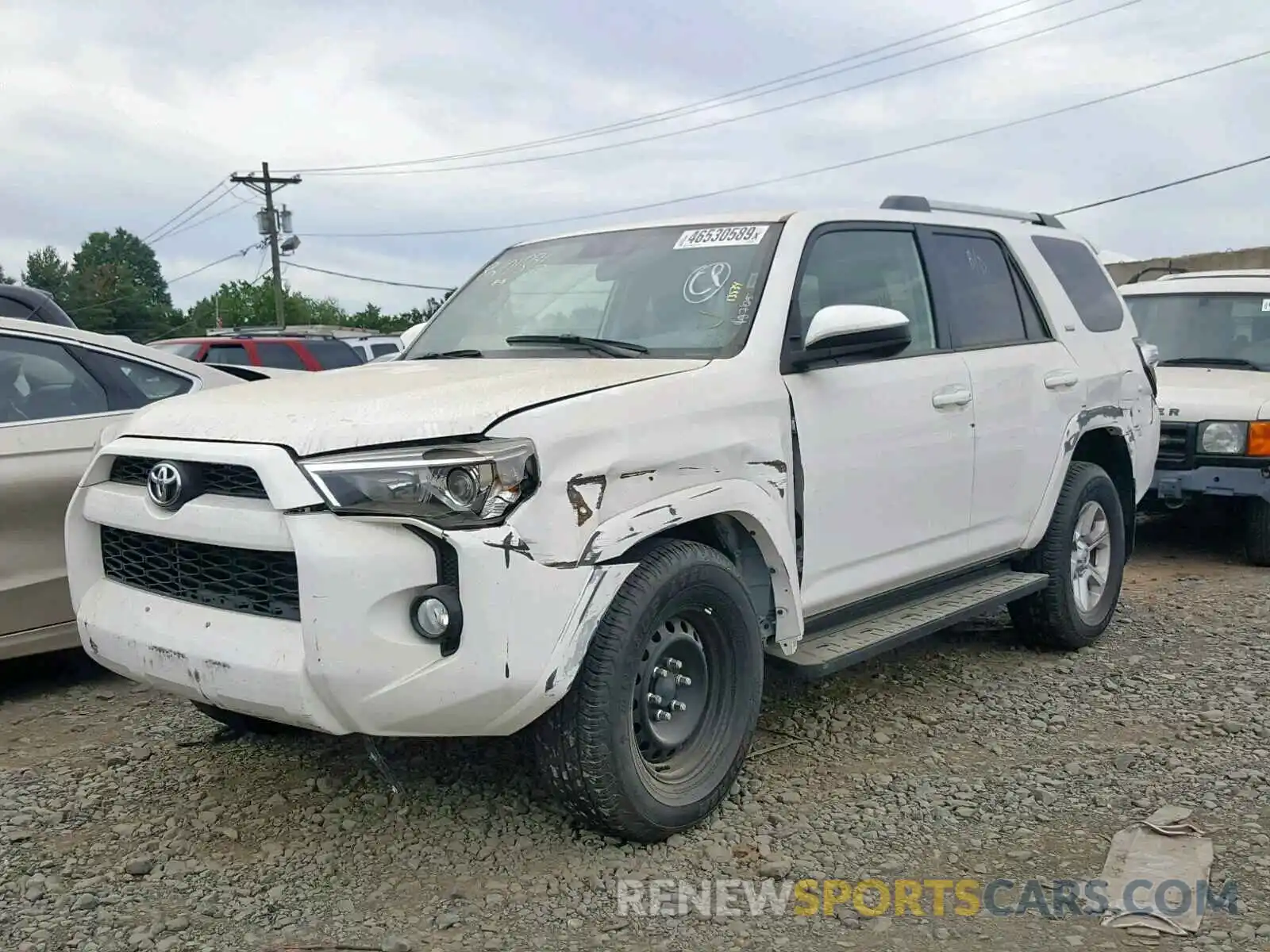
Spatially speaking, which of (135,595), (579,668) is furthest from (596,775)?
(135,595)

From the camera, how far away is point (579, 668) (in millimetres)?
3064

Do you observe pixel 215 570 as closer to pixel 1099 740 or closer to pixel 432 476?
pixel 432 476

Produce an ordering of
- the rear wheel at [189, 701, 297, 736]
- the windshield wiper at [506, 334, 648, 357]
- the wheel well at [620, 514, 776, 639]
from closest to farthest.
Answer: the wheel well at [620, 514, 776, 639]
the windshield wiper at [506, 334, 648, 357]
the rear wheel at [189, 701, 297, 736]

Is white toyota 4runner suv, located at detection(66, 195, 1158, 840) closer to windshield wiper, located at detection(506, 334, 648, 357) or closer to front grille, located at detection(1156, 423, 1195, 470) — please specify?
windshield wiper, located at detection(506, 334, 648, 357)

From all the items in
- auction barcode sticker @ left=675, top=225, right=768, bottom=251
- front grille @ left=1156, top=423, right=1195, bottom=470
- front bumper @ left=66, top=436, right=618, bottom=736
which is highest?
auction barcode sticker @ left=675, top=225, right=768, bottom=251

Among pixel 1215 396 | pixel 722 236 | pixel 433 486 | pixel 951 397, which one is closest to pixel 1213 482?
pixel 1215 396

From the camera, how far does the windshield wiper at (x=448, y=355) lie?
14.0 ft

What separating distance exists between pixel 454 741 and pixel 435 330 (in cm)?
159

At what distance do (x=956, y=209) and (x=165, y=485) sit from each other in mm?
3577

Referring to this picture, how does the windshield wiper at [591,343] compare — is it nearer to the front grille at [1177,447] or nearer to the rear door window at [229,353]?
the front grille at [1177,447]

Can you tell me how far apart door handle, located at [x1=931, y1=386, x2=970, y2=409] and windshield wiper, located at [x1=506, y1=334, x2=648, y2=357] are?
1.24 m

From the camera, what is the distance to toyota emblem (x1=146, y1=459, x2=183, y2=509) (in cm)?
319

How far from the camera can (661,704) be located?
3426 millimetres

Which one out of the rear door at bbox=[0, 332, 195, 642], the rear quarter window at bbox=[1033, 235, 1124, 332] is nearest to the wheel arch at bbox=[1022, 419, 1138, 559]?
the rear quarter window at bbox=[1033, 235, 1124, 332]
